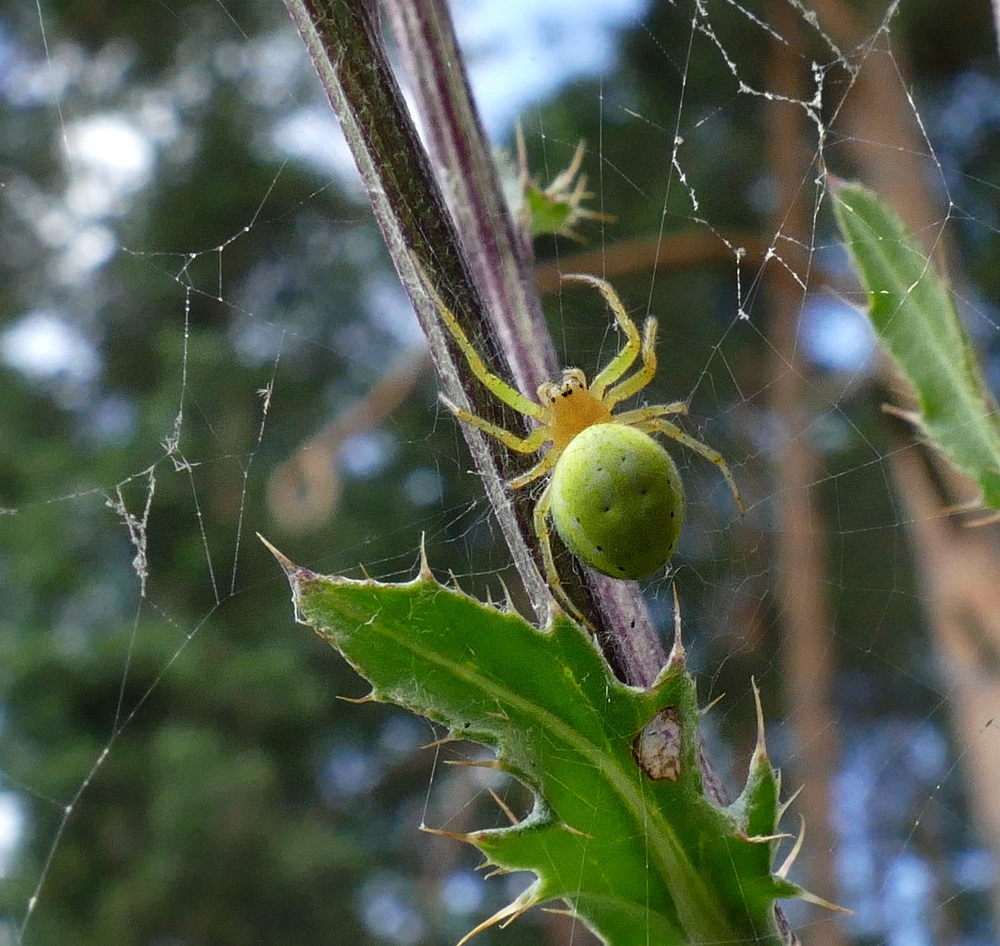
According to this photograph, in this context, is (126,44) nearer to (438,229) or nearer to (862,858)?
(438,229)

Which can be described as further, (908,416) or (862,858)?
(862,858)

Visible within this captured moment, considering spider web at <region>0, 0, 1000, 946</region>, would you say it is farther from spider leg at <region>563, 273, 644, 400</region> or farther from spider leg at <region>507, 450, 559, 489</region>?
spider leg at <region>507, 450, 559, 489</region>

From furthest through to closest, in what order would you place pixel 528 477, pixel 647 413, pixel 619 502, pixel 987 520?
pixel 647 413 → pixel 619 502 → pixel 987 520 → pixel 528 477

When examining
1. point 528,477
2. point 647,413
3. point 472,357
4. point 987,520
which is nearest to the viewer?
point 472,357

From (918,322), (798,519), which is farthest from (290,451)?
(918,322)

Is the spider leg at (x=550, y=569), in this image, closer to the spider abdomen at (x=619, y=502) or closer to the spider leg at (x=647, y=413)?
the spider abdomen at (x=619, y=502)

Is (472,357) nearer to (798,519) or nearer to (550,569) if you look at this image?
(550,569)

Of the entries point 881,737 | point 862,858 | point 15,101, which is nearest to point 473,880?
point 862,858

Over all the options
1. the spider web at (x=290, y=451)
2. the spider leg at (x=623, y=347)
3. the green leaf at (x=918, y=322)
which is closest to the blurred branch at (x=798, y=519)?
the spider web at (x=290, y=451)
